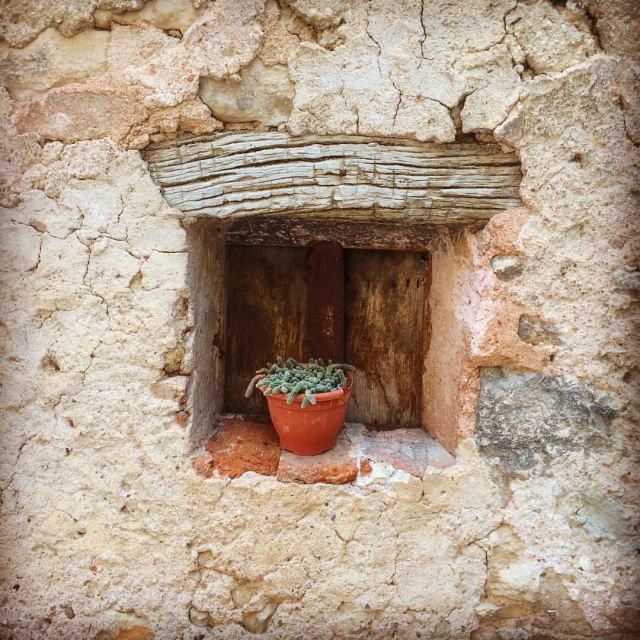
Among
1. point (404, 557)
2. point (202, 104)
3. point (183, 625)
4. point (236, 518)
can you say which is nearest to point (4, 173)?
point (202, 104)

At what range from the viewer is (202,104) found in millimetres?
1656

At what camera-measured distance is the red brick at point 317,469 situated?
1762 mm

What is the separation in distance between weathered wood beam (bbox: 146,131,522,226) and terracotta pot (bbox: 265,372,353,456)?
67cm

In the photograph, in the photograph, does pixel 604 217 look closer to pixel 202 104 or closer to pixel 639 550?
pixel 639 550

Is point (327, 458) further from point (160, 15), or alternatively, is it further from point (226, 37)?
point (160, 15)

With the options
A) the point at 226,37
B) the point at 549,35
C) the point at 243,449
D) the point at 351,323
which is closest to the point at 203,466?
the point at 243,449

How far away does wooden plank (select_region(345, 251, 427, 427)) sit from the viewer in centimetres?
222

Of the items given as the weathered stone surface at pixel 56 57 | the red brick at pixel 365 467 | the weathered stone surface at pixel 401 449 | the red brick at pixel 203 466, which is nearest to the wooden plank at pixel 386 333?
the weathered stone surface at pixel 401 449

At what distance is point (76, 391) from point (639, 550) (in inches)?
78.6

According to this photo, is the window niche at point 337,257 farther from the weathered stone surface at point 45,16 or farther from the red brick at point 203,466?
the weathered stone surface at point 45,16

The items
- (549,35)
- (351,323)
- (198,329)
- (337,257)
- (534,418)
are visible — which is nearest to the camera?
(549,35)

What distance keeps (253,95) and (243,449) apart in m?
1.27

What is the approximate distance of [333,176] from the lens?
5.53 feet

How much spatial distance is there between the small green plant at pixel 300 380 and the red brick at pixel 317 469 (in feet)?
0.82
